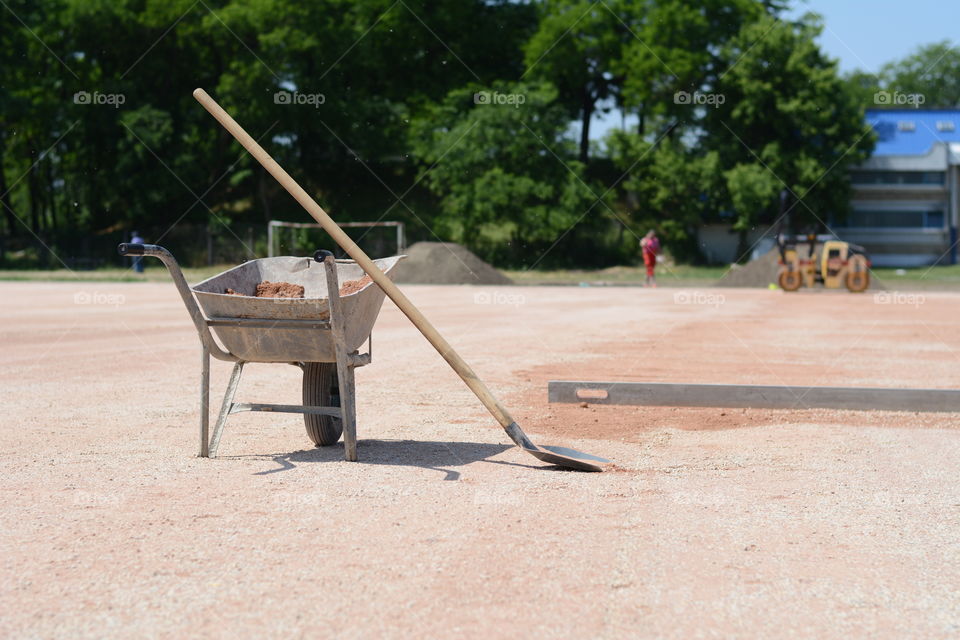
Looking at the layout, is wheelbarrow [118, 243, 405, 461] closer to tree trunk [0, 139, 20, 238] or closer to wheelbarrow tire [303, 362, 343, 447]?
wheelbarrow tire [303, 362, 343, 447]

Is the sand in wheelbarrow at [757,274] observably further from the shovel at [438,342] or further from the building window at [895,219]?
the shovel at [438,342]

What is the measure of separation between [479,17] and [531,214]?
1687cm

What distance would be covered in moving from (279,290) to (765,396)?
3994mm

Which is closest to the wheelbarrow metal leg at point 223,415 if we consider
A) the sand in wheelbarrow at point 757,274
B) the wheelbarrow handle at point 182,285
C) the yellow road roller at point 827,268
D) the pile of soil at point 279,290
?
the wheelbarrow handle at point 182,285

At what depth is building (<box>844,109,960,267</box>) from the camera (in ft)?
176

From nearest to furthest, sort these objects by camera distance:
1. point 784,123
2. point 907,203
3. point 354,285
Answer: point 354,285 < point 784,123 < point 907,203

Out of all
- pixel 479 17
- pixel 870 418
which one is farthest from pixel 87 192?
pixel 870 418

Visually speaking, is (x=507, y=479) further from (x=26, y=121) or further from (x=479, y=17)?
(x=479, y=17)

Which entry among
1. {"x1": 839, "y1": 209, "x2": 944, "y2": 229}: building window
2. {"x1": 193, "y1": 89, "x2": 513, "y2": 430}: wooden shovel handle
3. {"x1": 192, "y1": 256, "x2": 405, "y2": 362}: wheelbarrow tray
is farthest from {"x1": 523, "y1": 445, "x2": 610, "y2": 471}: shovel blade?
{"x1": 839, "y1": 209, "x2": 944, "y2": 229}: building window

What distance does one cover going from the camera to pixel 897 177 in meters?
54.1

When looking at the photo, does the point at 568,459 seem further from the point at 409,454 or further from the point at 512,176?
the point at 512,176

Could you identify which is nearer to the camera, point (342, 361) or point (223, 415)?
point (342, 361)

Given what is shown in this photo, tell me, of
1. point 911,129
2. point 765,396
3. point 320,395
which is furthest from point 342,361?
point 911,129

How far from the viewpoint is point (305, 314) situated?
6133 millimetres
